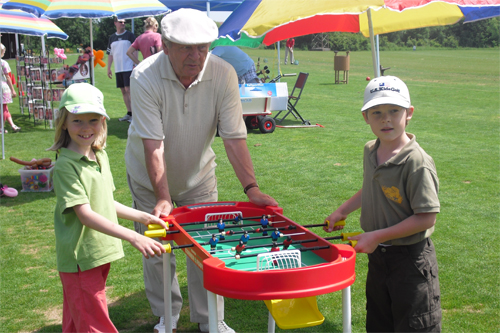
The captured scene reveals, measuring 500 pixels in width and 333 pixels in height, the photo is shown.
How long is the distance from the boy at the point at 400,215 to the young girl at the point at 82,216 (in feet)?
4.18

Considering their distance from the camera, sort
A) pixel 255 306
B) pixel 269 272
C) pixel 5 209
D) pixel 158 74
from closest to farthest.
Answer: pixel 269 272, pixel 158 74, pixel 255 306, pixel 5 209

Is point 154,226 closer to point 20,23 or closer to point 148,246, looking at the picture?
point 148,246

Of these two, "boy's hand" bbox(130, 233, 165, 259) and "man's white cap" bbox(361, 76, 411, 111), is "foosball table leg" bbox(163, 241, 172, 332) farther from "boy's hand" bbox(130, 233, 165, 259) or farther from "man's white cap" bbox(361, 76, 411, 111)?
"man's white cap" bbox(361, 76, 411, 111)

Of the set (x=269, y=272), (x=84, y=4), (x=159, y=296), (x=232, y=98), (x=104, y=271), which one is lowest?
(x=159, y=296)

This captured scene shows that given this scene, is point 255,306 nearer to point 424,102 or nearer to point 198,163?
point 198,163

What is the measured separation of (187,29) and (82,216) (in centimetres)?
128

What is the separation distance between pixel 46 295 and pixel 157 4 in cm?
597

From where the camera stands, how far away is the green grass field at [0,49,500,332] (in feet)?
13.1

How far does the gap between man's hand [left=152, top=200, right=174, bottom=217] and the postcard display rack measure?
905cm

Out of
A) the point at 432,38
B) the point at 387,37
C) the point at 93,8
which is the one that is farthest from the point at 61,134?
the point at 387,37

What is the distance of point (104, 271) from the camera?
2920 millimetres

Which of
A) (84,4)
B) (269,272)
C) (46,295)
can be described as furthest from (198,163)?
(84,4)

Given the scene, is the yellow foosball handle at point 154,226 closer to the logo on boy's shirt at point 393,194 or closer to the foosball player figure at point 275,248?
the foosball player figure at point 275,248

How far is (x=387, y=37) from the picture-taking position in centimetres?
6700
